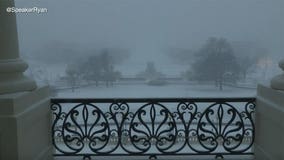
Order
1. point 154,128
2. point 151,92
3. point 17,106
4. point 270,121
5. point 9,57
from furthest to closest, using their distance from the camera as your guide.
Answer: point 151,92 → point 154,128 → point 270,121 → point 9,57 → point 17,106

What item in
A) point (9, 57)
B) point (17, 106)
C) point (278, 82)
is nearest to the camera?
point (17, 106)

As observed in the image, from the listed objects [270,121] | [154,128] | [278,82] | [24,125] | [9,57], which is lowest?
[154,128]

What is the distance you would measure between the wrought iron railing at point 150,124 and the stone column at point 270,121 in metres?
0.11

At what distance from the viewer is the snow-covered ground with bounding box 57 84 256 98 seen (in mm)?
4234

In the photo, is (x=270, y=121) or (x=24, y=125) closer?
(x=24, y=125)

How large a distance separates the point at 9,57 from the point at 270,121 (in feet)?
8.25

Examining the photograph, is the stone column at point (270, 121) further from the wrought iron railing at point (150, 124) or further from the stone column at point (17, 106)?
the stone column at point (17, 106)

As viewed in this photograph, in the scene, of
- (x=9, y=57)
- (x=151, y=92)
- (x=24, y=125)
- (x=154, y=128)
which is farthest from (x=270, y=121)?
(x=9, y=57)

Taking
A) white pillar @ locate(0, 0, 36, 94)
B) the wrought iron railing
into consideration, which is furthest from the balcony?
white pillar @ locate(0, 0, 36, 94)

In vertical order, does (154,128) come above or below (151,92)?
below

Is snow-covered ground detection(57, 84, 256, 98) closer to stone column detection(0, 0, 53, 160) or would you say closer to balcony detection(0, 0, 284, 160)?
balcony detection(0, 0, 284, 160)

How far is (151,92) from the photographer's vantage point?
206 inches

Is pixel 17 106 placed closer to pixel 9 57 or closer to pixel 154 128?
pixel 9 57

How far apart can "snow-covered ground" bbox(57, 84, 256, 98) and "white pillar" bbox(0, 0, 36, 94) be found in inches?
31.2
